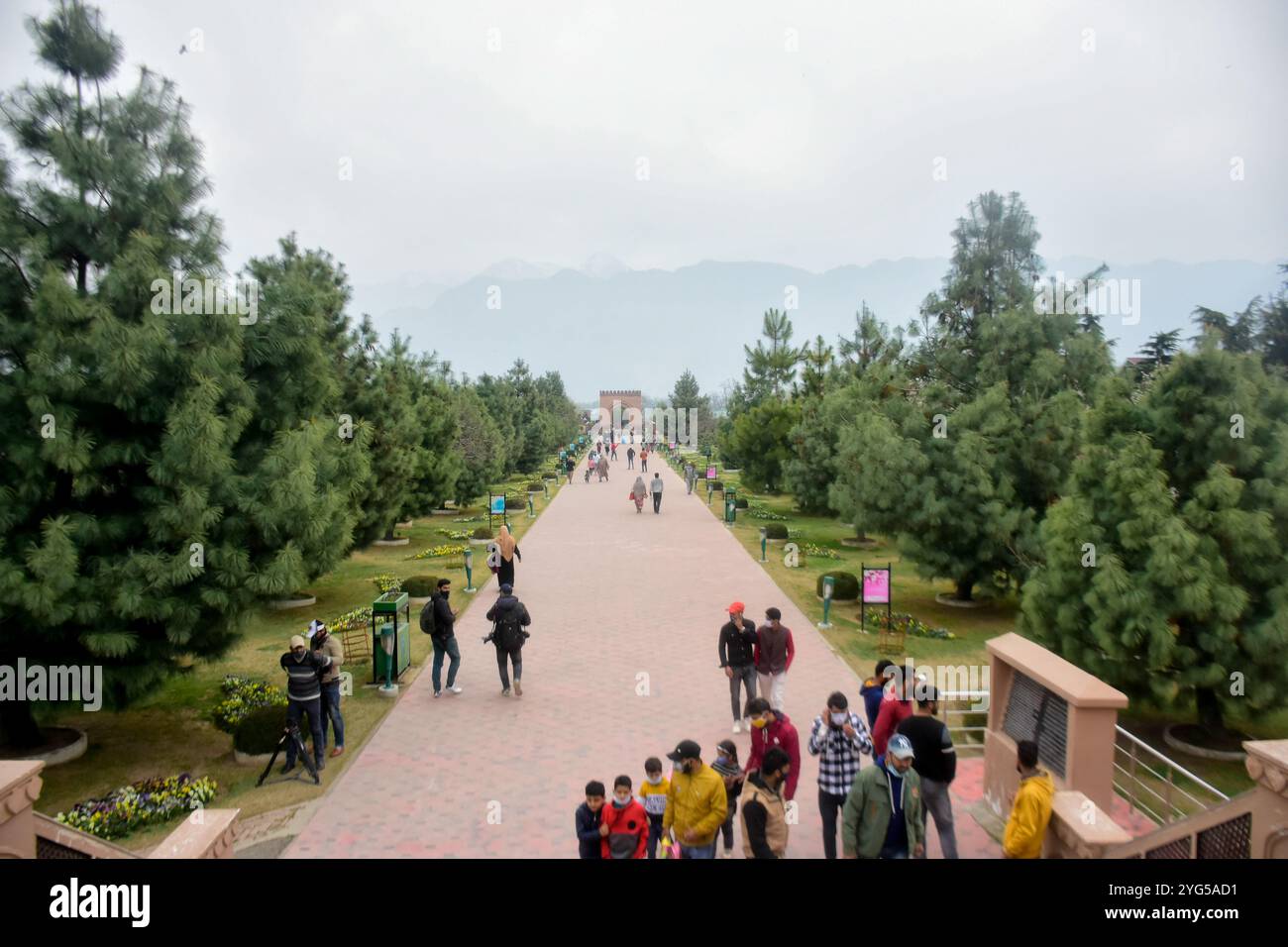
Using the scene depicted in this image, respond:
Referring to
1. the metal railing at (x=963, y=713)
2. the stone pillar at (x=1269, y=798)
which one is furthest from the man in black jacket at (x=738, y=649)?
the stone pillar at (x=1269, y=798)

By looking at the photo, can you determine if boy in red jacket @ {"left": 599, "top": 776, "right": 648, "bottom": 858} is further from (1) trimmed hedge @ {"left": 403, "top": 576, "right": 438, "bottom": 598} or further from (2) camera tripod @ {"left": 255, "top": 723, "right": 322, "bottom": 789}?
(1) trimmed hedge @ {"left": 403, "top": 576, "right": 438, "bottom": 598}

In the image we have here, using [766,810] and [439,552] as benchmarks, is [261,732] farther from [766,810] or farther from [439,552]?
[439,552]

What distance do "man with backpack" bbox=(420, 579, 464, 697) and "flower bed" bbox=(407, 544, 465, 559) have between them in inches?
456

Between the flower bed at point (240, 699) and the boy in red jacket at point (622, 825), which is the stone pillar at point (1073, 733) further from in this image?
the flower bed at point (240, 699)

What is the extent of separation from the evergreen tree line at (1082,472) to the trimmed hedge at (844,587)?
1208mm

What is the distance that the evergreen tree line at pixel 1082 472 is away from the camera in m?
9.19

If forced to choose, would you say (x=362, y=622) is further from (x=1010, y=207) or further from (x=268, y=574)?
(x=1010, y=207)

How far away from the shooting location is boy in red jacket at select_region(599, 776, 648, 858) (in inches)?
209

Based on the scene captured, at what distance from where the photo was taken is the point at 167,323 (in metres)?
8.38

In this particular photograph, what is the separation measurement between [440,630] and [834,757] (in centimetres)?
616

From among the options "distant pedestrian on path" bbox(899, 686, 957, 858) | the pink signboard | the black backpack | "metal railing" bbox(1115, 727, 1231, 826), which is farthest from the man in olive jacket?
the pink signboard

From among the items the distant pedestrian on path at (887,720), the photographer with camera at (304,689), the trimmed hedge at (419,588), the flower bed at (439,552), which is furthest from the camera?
the flower bed at (439,552)

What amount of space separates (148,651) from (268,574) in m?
1.39
